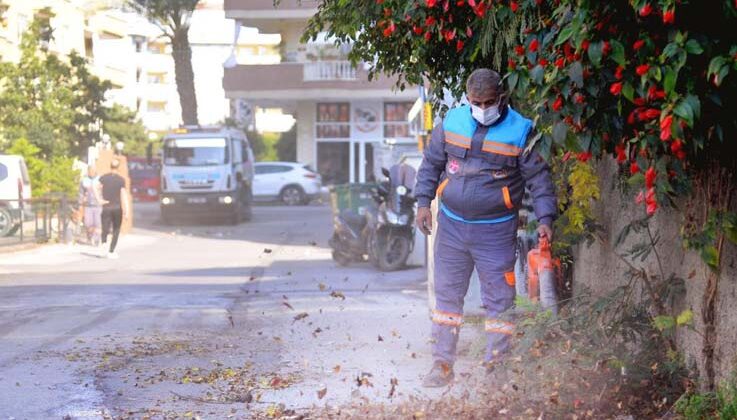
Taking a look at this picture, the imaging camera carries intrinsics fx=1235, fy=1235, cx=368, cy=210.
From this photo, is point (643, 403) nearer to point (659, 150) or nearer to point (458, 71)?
point (659, 150)

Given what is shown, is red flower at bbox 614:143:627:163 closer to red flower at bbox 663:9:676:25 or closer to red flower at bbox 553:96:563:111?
red flower at bbox 553:96:563:111

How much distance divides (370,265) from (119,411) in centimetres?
1267

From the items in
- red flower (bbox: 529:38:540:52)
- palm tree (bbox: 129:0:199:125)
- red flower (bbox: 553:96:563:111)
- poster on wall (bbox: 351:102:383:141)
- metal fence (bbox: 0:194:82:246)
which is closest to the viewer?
red flower (bbox: 553:96:563:111)

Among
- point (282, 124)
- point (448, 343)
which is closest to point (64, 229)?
point (448, 343)

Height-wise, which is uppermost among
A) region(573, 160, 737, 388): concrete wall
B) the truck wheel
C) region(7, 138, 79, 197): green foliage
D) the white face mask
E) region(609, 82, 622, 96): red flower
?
region(609, 82, 622, 96): red flower

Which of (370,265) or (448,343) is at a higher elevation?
(448,343)

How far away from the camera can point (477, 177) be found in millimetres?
6984

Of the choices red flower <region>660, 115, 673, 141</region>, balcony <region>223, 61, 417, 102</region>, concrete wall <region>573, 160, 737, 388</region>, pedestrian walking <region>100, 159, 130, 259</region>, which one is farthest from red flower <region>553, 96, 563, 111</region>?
balcony <region>223, 61, 417, 102</region>

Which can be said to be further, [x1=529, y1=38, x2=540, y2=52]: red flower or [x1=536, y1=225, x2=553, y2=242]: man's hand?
[x1=536, y1=225, x2=553, y2=242]: man's hand

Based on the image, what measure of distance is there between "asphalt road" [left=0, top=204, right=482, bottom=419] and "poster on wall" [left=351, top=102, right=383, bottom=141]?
30.6 meters

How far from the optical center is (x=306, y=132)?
5106cm

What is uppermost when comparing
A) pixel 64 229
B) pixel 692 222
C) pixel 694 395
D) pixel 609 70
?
pixel 609 70

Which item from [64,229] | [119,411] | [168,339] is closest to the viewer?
[119,411]

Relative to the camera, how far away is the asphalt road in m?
6.94
